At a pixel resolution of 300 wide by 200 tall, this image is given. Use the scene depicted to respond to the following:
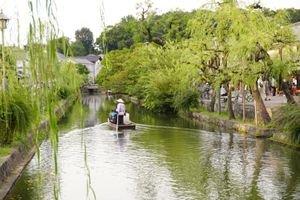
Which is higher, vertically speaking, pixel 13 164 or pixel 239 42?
pixel 239 42

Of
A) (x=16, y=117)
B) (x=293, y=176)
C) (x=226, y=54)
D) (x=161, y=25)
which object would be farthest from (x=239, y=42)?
(x=161, y=25)

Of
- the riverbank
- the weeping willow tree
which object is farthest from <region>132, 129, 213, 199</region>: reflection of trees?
the riverbank

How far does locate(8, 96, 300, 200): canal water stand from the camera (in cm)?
1152

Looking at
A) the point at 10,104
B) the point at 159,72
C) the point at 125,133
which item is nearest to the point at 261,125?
the point at 125,133

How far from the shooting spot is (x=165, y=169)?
14.2 metres

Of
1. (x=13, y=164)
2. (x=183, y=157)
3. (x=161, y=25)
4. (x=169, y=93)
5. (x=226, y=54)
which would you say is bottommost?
(x=183, y=157)

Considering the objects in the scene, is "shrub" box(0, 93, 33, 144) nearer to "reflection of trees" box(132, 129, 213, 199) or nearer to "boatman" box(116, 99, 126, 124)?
"reflection of trees" box(132, 129, 213, 199)

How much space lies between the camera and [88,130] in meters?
24.1

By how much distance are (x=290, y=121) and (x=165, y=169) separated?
17.2 ft

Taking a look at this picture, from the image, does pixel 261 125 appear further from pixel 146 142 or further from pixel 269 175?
pixel 269 175

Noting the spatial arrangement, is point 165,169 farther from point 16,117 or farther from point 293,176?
point 16,117

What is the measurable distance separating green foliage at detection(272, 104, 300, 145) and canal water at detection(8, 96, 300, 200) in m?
0.54

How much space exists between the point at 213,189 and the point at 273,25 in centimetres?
1208

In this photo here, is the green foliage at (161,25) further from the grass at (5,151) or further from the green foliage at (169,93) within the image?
the grass at (5,151)
